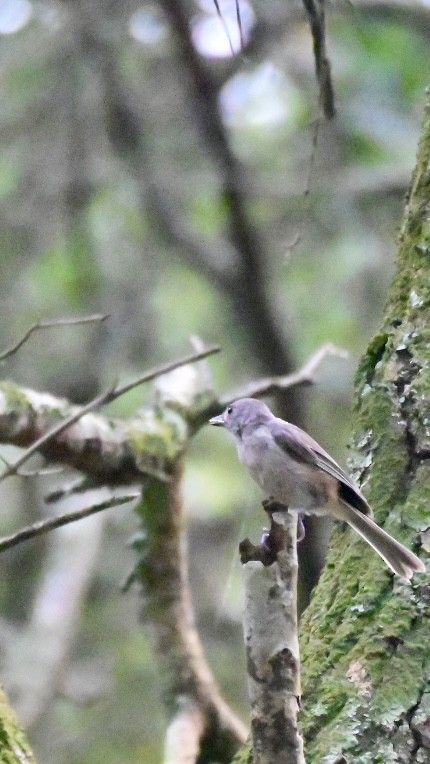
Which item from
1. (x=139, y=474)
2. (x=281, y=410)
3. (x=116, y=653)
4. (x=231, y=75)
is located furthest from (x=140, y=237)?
(x=139, y=474)

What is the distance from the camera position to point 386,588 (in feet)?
8.60

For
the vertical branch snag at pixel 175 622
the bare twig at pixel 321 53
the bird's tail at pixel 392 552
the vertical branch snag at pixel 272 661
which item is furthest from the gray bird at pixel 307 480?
the vertical branch snag at pixel 175 622

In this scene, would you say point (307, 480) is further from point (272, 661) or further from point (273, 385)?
point (273, 385)

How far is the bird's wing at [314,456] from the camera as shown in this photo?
2.63 metres

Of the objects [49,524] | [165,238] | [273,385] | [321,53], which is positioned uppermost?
[321,53]

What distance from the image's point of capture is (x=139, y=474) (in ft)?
12.8

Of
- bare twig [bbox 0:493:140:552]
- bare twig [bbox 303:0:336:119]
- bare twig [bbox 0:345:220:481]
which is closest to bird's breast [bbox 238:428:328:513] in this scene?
bare twig [bbox 0:345:220:481]

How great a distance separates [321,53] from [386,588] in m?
1.54

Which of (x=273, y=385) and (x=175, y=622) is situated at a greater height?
(x=273, y=385)

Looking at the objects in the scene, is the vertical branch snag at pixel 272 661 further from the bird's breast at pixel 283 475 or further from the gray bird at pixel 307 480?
the bird's breast at pixel 283 475

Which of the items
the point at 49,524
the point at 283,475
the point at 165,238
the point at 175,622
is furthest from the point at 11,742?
the point at 165,238

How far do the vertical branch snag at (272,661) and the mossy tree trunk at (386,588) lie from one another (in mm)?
429

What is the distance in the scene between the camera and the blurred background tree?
19.8 feet

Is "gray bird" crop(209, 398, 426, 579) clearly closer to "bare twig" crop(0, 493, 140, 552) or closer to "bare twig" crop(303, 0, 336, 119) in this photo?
"bare twig" crop(0, 493, 140, 552)
